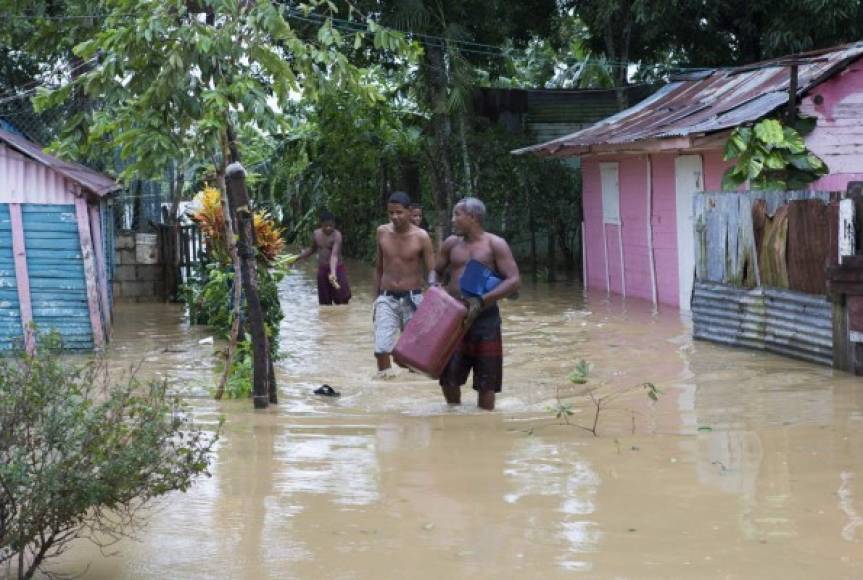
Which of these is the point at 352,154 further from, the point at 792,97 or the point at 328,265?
the point at 792,97

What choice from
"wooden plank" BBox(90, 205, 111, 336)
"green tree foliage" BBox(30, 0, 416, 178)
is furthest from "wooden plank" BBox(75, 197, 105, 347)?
"green tree foliage" BBox(30, 0, 416, 178)

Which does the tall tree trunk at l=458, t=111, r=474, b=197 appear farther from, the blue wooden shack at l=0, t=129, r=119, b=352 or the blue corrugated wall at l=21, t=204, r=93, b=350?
the blue corrugated wall at l=21, t=204, r=93, b=350

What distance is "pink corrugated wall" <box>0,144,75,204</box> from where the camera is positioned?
13.7 meters

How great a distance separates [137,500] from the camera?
6695 mm

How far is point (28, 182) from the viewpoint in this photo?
1380 centimetres

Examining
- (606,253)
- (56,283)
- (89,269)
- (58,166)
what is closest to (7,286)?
(56,283)

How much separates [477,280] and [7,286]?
6496 mm

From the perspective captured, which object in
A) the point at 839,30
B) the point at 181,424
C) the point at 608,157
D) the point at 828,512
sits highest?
the point at 839,30

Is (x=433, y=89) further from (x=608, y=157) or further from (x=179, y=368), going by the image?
(x=179, y=368)

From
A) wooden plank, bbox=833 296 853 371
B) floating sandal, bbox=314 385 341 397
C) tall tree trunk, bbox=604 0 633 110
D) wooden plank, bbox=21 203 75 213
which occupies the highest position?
tall tree trunk, bbox=604 0 633 110

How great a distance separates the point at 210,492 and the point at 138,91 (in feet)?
13.4

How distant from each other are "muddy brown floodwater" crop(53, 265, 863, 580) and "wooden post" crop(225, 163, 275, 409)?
0.35m

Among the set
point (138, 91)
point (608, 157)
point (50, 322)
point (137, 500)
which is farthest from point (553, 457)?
point (608, 157)

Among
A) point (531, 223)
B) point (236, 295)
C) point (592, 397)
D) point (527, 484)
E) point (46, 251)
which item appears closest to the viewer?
point (527, 484)
